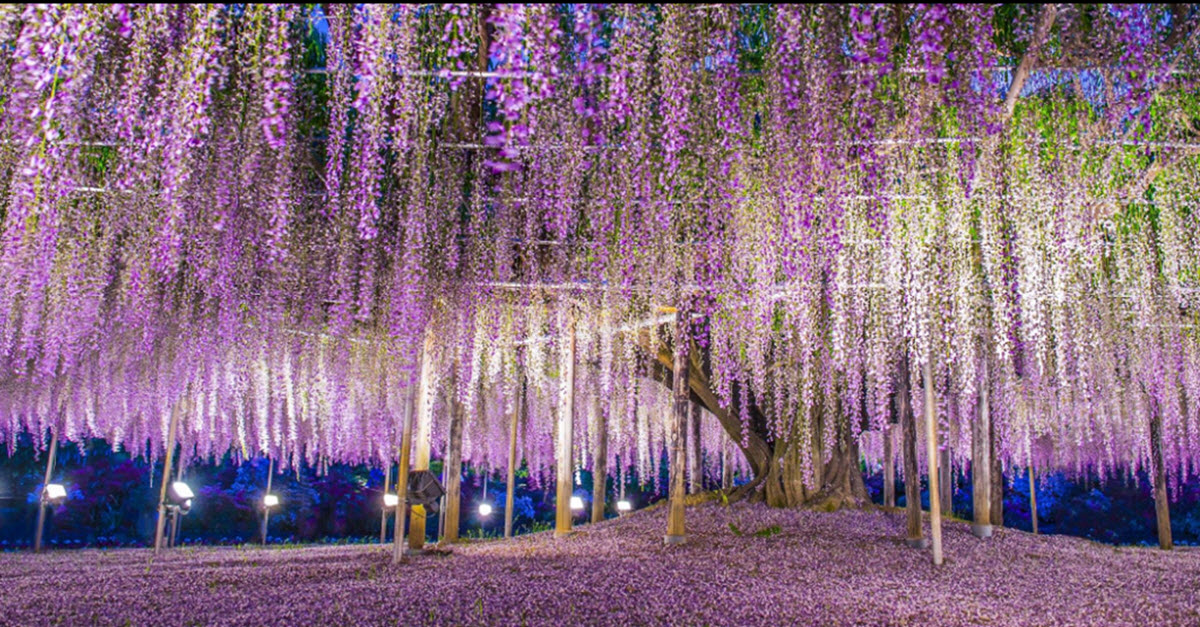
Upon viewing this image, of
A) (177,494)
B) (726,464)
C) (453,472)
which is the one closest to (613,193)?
(453,472)

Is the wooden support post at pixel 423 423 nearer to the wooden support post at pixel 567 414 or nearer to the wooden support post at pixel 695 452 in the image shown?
the wooden support post at pixel 567 414

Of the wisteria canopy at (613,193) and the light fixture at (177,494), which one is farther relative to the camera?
the light fixture at (177,494)

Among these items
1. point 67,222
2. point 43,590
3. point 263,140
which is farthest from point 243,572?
point 263,140

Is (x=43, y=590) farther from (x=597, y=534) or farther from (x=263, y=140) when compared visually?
(x=597, y=534)

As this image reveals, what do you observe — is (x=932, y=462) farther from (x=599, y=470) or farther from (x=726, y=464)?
(x=726, y=464)

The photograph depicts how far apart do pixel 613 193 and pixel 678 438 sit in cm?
241

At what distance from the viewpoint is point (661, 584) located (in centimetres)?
518

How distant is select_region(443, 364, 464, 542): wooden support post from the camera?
8641 mm

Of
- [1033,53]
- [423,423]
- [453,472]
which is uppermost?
[1033,53]

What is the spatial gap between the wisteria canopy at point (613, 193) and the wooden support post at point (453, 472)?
80cm

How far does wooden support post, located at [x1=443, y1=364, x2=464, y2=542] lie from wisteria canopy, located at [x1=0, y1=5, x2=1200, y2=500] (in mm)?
797

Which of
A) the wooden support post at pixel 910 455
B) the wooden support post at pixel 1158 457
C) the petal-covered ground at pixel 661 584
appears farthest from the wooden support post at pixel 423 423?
the wooden support post at pixel 1158 457

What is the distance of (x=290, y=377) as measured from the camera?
9.77 meters

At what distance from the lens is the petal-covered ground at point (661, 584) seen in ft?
14.2
